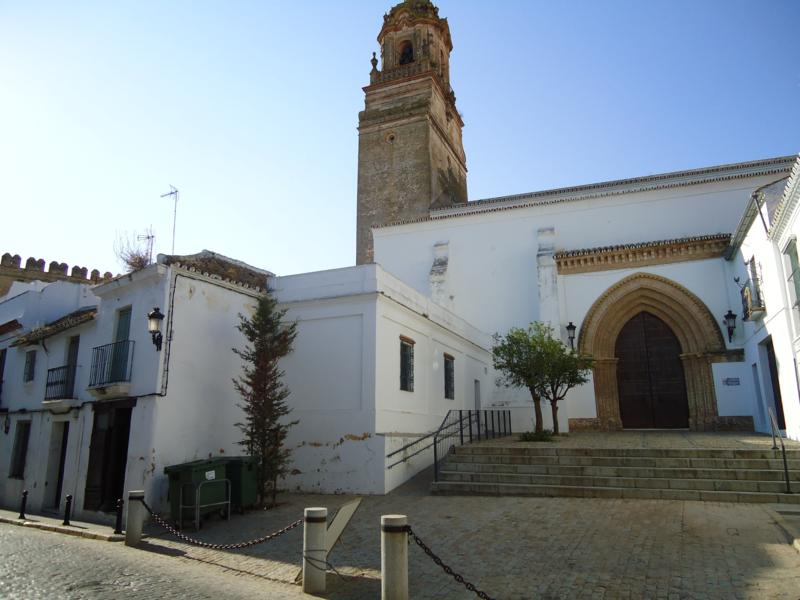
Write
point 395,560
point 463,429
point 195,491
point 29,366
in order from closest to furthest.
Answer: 1. point 395,560
2. point 195,491
3. point 463,429
4. point 29,366

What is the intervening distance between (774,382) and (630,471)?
6418 millimetres

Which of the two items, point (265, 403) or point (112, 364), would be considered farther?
point (112, 364)

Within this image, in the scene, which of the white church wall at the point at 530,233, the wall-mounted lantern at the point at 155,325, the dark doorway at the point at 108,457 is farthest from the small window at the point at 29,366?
the white church wall at the point at 530,233

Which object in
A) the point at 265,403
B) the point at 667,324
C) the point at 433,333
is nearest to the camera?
the point at 265,403

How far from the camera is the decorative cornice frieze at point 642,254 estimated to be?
1766cm

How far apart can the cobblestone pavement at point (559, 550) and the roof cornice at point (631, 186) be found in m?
14.3

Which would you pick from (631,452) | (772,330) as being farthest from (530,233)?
(631,452)

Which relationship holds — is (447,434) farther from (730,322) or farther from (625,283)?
(730,322)

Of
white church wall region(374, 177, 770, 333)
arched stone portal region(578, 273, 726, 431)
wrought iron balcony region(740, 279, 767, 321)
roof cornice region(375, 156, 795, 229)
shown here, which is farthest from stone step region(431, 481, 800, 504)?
roof cornice region(375, 156, 795, 229)

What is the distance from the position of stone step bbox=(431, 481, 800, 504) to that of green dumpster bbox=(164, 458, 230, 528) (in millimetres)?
4036

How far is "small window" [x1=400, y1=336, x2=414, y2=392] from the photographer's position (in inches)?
539

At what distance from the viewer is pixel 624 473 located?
10508 mm

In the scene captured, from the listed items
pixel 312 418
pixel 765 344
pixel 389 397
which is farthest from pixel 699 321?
pixel 312 418

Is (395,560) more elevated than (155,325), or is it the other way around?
(155,325)
